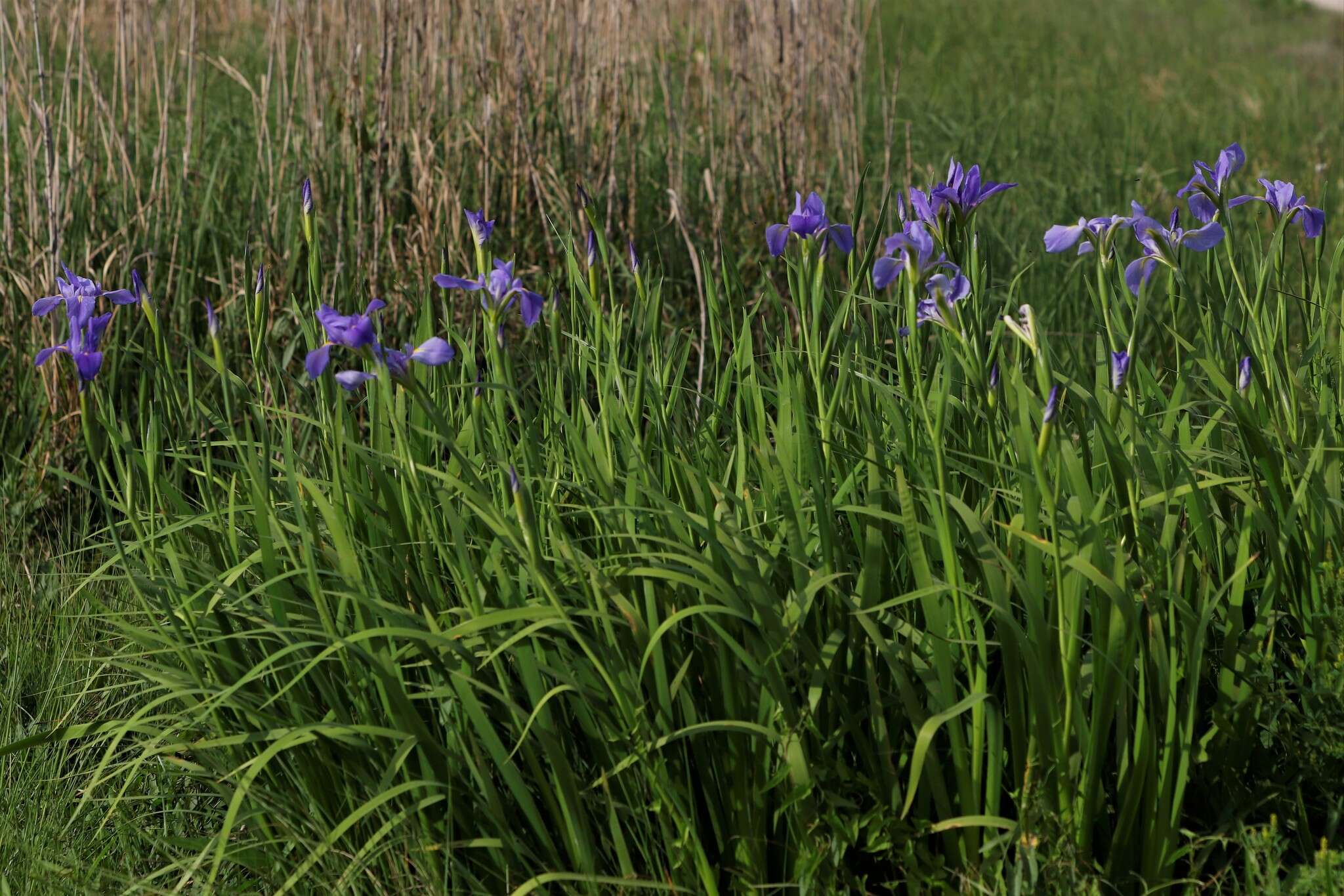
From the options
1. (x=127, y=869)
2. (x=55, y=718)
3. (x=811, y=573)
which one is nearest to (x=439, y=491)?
(x=811, y=573)

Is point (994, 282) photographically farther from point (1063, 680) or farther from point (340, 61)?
point (340, 61)

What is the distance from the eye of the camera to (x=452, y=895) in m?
1.56

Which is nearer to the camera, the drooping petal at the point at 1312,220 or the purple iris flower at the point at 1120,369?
the purple iris flower at the point at 1120,369

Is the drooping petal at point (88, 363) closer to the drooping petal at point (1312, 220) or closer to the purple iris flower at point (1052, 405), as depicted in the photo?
the purple iris flower at point (1052, 405)

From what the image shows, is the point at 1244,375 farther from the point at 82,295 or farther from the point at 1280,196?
the point at 82,295

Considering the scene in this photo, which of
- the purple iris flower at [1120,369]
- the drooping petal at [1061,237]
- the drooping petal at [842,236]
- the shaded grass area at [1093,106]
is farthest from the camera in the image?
the shaded grass area at [1093,106]

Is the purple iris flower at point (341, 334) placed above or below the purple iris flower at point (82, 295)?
above

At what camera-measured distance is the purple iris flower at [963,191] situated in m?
1.63

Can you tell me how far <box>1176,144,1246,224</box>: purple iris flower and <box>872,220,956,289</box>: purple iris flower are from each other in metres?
0.45

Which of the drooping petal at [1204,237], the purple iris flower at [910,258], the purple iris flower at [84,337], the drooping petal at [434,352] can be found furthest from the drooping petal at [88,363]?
the drooping petal at [1204,237]

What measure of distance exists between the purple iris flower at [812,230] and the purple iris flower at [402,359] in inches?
20.4

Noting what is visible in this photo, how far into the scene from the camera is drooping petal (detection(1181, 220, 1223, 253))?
1.66 meters

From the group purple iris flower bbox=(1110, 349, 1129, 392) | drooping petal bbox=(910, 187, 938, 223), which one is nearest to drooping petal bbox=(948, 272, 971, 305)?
drooping petal bbox=(910, 187, 938, 223)

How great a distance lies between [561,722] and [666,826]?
211 millimetres
